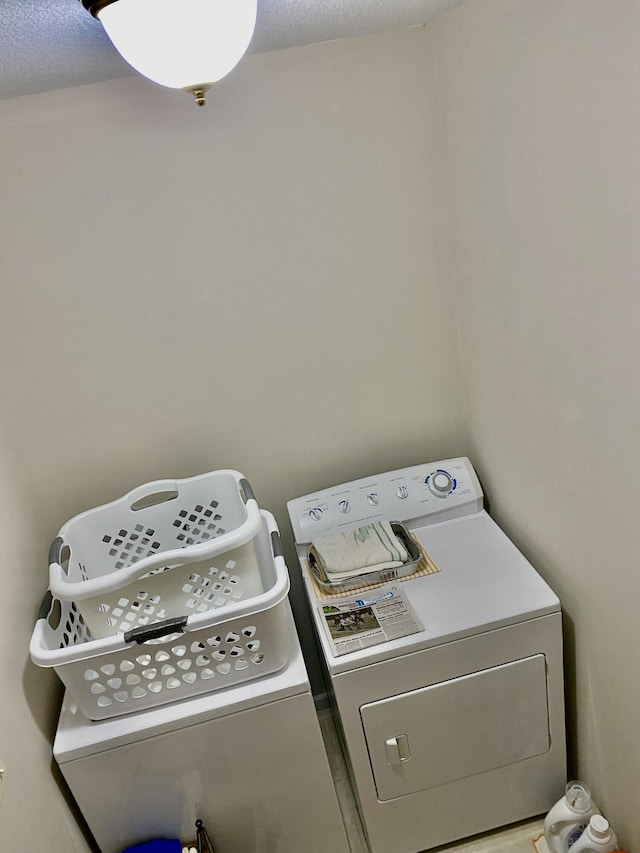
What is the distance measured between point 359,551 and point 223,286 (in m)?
0.74

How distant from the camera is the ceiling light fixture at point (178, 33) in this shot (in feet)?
3.18

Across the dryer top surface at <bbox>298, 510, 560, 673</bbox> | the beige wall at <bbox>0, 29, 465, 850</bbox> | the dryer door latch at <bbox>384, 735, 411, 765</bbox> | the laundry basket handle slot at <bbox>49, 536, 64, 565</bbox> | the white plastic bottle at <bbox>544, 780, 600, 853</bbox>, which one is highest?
the beige wall at <bbox>0, 29, 465, 850</bbox>

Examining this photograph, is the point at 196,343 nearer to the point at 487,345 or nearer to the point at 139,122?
the point at 139,122

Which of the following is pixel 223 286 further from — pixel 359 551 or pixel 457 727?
pixel 457 727

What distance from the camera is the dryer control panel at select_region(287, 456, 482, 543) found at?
1746mm

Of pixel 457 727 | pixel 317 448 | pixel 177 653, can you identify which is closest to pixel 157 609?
pixel 177 653

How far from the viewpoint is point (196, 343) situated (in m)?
1.66

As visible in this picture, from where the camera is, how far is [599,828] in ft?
4.56

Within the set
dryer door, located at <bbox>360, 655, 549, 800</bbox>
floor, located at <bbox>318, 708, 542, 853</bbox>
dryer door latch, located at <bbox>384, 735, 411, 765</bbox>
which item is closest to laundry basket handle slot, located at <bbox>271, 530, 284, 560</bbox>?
dryer door, located at <bbox>360, 655, 549, 800</bbox>

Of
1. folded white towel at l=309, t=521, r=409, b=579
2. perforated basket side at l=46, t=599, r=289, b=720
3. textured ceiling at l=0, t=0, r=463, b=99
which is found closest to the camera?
textured ceiling at l=0, t=0, r=463, b=99

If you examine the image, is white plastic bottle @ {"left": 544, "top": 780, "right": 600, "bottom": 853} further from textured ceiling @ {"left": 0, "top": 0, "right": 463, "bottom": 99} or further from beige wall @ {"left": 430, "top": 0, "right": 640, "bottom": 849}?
textured ceiling @ {"left": 0, "top": 0, "right": 463, "bottom": 99}

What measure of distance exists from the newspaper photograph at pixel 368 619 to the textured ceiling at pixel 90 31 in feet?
3.98

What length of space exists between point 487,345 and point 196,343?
0.73 meters

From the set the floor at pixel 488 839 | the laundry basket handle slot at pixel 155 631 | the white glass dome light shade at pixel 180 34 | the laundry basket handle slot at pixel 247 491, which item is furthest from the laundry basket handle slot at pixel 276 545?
the white glass dome light shade at pixel 180 34
